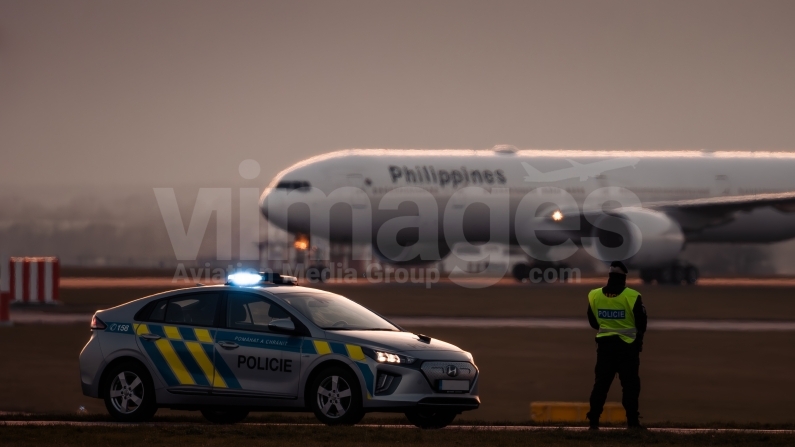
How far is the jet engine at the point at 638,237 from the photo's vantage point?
4109 centimetres

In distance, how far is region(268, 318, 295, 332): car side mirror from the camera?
11.7m

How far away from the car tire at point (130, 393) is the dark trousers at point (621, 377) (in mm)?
4456

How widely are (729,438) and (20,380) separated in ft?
33.5

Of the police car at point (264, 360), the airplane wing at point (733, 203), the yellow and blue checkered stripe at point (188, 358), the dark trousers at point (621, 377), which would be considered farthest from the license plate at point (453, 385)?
the airplane wing at point (733, 203)

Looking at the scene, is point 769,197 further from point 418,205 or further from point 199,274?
point 199,274

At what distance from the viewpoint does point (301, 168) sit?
40.8 meters

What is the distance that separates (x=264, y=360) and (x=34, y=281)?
910 inches

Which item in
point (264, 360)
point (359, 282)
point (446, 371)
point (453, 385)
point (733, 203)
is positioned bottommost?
point (453, 385)

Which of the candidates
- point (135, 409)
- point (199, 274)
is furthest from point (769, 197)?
point (135, 409)

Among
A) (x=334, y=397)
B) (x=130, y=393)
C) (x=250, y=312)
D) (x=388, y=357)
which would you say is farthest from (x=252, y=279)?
(x=388, y=357)

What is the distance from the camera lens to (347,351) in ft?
37.5

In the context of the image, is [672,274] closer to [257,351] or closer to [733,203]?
[733,203]

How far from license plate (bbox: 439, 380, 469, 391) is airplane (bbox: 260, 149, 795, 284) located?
28.7 metres

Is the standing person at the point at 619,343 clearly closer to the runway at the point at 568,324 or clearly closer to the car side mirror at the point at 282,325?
the car side mirror at the point at 282,325
